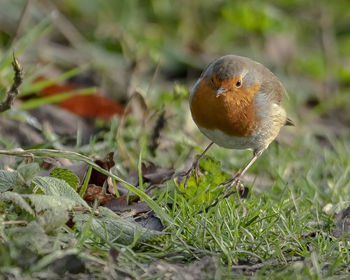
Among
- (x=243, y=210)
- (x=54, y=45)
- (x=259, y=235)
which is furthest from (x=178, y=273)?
(x=54, y=45)

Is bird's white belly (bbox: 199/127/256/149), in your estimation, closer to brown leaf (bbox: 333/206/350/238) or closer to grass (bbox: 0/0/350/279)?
grass (bbox: 0/0/350/279)

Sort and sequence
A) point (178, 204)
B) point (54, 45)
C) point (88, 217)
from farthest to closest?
point (54, 45) → point (178, 204) → point (88, 217)

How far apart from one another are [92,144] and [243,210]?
1.17 metres

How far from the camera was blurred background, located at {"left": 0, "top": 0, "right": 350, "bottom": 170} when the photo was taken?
645 centimetres

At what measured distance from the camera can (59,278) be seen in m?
2.42

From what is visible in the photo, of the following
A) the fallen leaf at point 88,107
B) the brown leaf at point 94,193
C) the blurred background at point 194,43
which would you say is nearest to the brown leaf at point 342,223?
the brown leaf at point 94,193

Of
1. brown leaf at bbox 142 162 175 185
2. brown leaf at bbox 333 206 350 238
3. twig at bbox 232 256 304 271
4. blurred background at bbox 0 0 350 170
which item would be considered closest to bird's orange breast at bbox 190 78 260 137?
brown leaf at bbox 142 162 175 185

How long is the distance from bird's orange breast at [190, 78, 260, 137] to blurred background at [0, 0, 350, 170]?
1.83 metres

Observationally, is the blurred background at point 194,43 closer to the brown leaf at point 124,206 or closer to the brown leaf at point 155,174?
the brown leaf at point 155,174

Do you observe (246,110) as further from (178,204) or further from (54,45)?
(54,45)

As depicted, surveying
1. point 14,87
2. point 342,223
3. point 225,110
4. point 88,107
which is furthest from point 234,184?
point 88,107

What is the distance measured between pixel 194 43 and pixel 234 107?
13.8 ft

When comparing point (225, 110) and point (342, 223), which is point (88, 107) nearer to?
point (225, 110)

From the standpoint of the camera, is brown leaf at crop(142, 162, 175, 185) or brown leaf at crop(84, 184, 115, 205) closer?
brown leaf at crop(84, 184, 115, 205)
